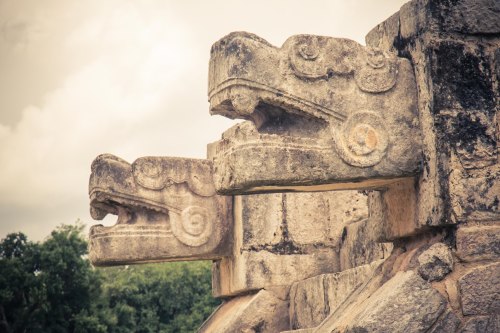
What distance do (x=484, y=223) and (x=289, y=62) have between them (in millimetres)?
1461

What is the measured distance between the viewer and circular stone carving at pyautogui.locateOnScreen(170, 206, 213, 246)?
337 inches

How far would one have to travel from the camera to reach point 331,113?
18.0 feet

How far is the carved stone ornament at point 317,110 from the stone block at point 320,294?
5.22 ft

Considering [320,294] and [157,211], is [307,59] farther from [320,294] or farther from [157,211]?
[157,211]

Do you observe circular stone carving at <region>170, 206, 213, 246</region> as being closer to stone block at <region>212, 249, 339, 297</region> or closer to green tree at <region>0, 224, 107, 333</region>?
stone block at <region>212, 249, 339, 297</region>

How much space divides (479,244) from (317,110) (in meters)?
1.20

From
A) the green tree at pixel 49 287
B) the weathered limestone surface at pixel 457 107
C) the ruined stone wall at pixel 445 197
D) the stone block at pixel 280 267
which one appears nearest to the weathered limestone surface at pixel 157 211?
the stone block at pixel 280 267

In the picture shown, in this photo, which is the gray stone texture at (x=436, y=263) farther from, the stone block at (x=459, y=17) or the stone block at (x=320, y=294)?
the stone block at (x=320, y=294)

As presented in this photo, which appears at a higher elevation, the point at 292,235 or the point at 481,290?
the point at 292,235

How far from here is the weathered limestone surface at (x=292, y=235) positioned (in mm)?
8258

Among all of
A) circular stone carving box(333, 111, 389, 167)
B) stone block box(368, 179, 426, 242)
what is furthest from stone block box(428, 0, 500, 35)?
stone block box(368, 179, 426, 242)

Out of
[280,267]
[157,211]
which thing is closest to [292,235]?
[280,267]

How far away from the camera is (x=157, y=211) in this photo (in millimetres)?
8586

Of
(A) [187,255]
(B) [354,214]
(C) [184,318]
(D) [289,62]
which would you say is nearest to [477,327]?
(D) [289,62]
